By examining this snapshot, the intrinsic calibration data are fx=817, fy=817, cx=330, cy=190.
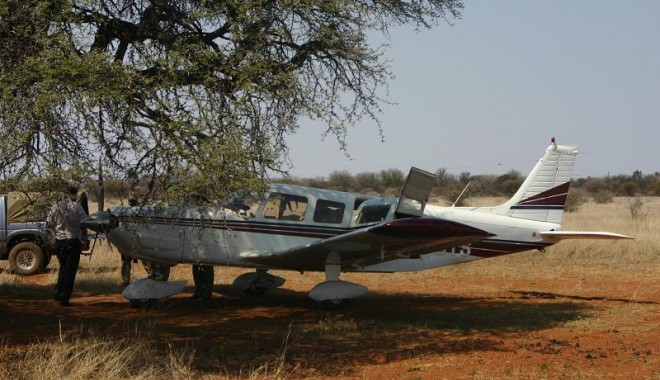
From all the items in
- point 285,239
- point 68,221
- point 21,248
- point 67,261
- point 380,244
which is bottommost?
point 21,248

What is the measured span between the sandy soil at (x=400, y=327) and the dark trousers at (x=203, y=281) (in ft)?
0.96

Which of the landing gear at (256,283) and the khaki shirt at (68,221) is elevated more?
the khaki shirt at (68,221)

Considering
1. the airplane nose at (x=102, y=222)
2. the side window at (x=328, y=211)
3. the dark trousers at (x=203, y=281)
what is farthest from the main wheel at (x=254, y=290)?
the airplane nose at (x=102, y=222)

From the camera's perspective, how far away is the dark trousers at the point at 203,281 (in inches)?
544

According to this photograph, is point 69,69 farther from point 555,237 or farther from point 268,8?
point 555,237

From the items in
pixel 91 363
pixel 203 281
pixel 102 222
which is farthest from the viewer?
pixel 203 281

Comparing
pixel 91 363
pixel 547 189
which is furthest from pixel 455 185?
pixel 91 363

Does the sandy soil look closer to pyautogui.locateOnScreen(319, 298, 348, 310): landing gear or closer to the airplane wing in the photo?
pyautogui.locateOnScreen(319, 298, 348, 310): landing gear

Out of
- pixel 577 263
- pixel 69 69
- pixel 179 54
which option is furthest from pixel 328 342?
pixel 577 263

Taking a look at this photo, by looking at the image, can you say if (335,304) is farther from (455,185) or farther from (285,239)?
(455,185)

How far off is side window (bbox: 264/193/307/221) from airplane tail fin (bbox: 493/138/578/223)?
177 inches

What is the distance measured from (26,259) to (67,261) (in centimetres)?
547

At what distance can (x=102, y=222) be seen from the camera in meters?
12.3

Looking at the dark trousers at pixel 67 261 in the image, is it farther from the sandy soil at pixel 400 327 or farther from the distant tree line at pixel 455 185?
the distant tree line at pixel 455 185
